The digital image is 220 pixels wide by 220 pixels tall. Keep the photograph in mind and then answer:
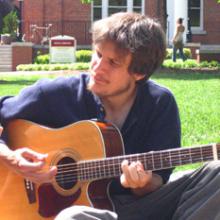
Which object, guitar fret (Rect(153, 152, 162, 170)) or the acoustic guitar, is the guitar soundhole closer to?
the acoustic guitar

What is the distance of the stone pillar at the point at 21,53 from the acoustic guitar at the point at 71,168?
2088 cm

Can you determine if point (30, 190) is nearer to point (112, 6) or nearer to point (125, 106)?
point (125, 106)

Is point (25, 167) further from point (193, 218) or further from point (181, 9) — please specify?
point (181, 9)

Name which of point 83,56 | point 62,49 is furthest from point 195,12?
point 62,49

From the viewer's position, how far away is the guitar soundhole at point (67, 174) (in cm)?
322

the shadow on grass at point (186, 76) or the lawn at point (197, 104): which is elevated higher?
the shadow on grass at point (186, 76)

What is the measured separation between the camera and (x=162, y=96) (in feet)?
10.8

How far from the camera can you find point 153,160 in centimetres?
297

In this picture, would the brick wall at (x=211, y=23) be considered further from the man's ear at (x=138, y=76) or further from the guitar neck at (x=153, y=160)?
the guitar neck at (x=153, y=160)

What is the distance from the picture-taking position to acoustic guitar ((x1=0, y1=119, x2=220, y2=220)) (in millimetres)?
3137

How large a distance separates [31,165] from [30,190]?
0.25 metres

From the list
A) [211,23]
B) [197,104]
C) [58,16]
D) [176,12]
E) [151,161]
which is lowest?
[197,104]

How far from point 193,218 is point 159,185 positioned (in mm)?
380

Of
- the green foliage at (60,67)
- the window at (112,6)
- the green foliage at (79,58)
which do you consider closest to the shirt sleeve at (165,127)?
the green foliage at (60,67)
